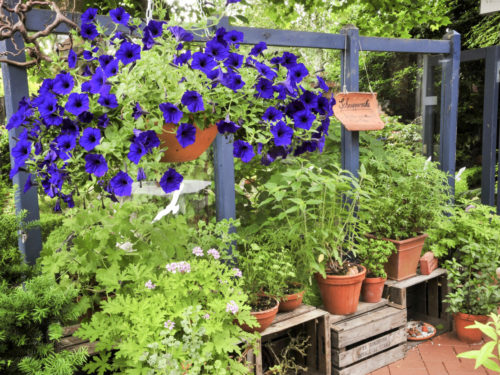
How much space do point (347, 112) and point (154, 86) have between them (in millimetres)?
1585

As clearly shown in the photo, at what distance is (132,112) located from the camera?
5.00 feet

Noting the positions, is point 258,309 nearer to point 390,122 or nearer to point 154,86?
point 154,86

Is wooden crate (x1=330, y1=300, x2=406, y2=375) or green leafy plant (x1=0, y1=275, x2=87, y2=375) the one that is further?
wooden crate (x1=330, y1=300, x2=406, y2=375)

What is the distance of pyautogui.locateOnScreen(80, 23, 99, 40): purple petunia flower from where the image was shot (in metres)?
1.55

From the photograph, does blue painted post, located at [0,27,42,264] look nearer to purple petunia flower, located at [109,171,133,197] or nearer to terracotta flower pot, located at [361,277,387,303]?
purple petunia flower, located at [109,171,133,197]

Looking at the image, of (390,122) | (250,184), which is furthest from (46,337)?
(390,122)

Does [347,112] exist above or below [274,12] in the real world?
below

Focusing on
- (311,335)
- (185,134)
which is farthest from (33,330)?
(311,335)

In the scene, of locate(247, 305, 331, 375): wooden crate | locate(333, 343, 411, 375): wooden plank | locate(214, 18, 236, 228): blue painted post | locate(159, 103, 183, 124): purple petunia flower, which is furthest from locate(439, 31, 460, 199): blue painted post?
locate(159, 103, 183, 124): purple petunia flower

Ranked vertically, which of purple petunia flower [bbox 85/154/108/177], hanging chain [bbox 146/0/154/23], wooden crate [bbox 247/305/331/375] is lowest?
wooden crate [bbox 247/305/331/375]

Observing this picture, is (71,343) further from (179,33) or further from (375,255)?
(375,255)

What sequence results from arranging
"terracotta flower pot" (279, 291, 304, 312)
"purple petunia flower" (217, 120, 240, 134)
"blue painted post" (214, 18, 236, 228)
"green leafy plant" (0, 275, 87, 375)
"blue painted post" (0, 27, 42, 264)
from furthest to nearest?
"terracotta flower pot" (279, 291, 304, 312) < "blue painted post" (214, 18, 236, 228) < "blue painted post" (0, 27, 42, 264) < "purple petunia flower" (217, 120, 240, 134) < "green leafy plant" (0, 275, 87, 375)

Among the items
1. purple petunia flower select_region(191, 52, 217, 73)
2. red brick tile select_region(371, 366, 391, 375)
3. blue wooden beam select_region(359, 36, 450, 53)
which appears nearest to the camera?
purple petunia flower select_region(191, 52, 217, 73)

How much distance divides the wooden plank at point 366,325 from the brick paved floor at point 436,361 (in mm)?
246
